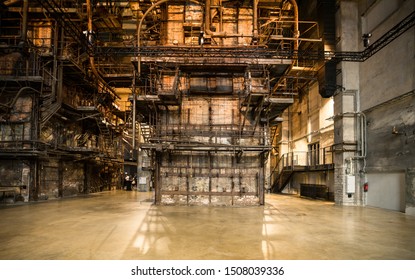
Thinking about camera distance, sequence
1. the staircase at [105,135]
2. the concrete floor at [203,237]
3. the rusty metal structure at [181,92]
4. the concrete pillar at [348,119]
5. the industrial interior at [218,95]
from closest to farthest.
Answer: the concrete floor at [203,237]
the industrial interior at [218,95]
the rusty metal structure at [181,92]
the concrete pillar at [348,119]
the staircase at [105,135]

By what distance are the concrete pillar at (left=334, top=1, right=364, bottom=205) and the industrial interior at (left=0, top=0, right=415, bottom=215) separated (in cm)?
6

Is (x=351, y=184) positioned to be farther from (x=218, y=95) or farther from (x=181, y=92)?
(x=181, y=92)

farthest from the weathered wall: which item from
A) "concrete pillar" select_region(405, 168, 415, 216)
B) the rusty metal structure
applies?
"concrete pillar" select_region(405, 168, 415, 216)

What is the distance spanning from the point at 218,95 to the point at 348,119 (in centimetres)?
793

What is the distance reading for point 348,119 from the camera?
15898 mm

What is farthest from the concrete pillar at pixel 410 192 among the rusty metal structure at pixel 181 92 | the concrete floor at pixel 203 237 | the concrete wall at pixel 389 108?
the rusty metal structure at pixel 181 92

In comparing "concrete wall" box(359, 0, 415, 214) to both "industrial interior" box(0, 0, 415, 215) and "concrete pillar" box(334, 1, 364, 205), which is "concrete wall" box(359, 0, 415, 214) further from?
"concrete pillar" box(334, 1, 364, 205)

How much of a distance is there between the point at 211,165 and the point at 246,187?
2193 mm

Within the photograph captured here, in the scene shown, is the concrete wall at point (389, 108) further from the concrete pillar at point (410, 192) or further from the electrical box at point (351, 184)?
the electrical box at point (351, 184)

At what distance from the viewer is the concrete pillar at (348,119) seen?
15453mm

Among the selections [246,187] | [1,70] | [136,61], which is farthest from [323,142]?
[1,70]

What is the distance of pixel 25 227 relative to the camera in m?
8.40

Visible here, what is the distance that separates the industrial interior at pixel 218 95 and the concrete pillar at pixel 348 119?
0.06 metres

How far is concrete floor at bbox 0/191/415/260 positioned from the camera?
18.4 ft
